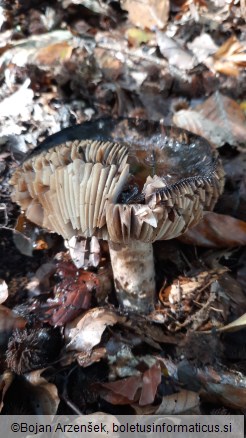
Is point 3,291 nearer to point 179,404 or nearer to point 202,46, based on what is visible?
point 179,404

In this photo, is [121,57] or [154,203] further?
[121,57]

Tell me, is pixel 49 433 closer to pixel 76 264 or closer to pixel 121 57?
pixel 76 264

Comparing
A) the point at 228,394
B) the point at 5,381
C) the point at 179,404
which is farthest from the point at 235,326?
the point at 5,381

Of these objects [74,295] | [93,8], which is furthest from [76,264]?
[93,8]

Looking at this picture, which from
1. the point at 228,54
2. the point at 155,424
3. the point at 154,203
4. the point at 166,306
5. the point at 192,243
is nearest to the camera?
the point at 154,203

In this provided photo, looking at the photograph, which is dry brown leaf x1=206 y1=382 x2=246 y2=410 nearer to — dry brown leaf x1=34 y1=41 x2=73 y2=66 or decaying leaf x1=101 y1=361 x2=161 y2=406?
decaying leaf x1=101 y1=361 x2=161 y2=406

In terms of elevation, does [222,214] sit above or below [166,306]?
above

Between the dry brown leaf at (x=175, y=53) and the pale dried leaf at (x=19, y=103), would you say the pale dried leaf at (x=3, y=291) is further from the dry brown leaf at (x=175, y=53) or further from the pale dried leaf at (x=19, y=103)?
the dry brown leaf at (x=175, y=53)

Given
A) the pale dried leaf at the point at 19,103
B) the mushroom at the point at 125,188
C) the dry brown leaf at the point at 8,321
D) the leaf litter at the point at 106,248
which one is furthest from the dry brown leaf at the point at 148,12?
the dry brown leaf at the point at 8,321
